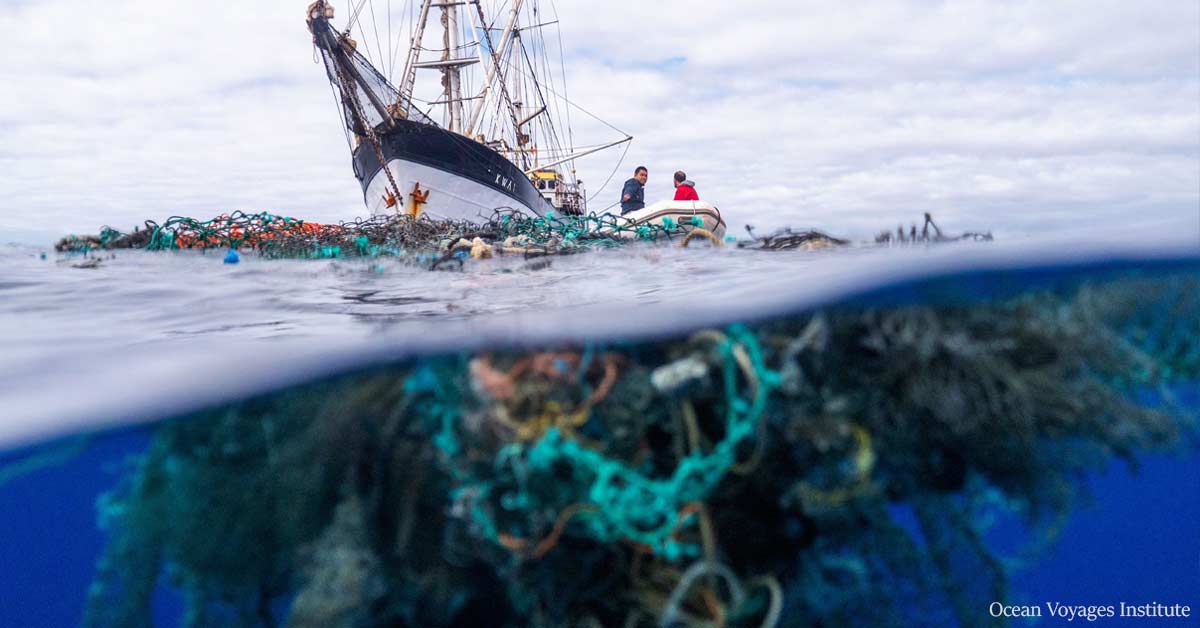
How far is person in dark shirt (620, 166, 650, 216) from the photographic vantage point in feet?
56.1

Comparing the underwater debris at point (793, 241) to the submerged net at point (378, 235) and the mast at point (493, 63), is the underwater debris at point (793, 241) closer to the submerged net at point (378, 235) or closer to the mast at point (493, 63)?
the submerged net at point (378, 235)

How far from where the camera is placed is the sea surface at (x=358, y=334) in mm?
3506

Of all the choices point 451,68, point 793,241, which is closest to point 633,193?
point 793,241

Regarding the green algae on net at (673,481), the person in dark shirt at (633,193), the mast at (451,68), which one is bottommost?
the green algae on net at (673,481)

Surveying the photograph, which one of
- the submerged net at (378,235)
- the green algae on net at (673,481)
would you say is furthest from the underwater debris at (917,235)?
the submerged net at (378,235)

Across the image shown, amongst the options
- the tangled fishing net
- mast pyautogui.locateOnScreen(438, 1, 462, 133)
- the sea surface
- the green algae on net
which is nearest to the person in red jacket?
the tangled fishing net

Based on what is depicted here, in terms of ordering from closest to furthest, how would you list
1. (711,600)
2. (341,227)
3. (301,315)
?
(711,600) < (301,315) < (341,227)

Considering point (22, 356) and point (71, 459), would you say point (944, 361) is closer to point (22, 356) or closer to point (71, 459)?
point (22, 356)

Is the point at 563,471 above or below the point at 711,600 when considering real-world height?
above

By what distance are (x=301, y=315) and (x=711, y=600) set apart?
5017 mm

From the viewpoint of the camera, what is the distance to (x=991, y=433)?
3174 mm

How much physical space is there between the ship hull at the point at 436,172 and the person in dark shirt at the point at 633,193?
10.1m

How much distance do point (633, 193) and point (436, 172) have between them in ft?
42.7

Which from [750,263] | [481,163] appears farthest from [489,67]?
[750,263]
